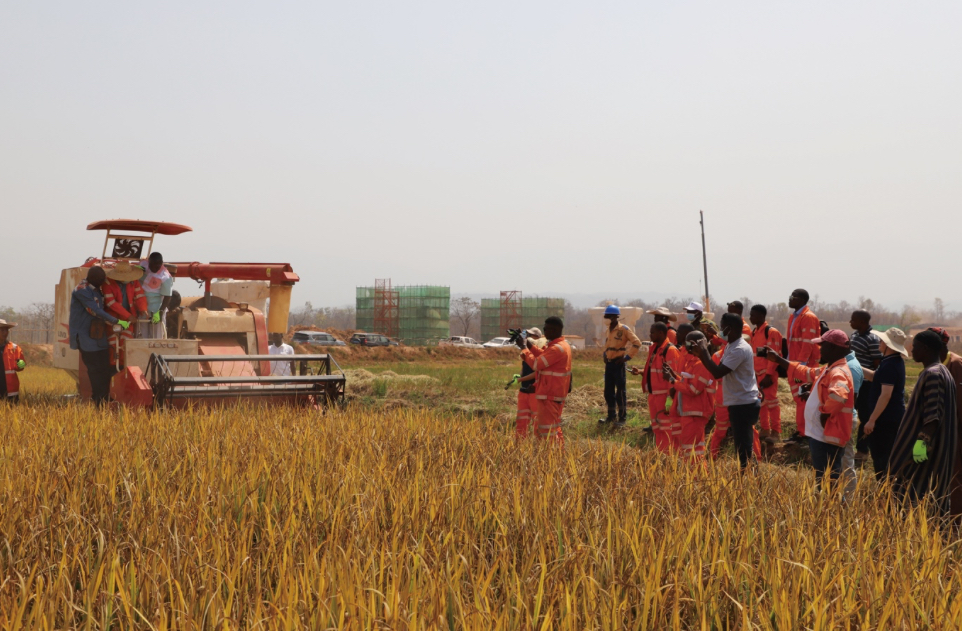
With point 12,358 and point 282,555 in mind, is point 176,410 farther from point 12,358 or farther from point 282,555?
point 282,555

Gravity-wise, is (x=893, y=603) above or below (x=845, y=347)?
below

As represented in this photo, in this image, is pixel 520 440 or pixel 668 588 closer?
pixel 668 588

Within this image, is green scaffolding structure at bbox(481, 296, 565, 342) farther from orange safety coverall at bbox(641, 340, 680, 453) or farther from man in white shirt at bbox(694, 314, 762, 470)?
man in white shirt at bbox(694, 314, 762, 470)

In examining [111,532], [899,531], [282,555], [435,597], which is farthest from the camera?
[899,531]

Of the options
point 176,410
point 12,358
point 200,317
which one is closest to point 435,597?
point 176,410

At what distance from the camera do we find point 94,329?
998 centimetres

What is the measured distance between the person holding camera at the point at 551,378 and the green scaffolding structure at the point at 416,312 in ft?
194

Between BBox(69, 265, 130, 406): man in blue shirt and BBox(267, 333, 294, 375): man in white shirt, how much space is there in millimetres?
2336

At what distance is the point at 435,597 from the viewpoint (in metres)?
2.88

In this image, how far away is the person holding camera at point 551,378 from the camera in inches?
340

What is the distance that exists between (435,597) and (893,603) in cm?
183

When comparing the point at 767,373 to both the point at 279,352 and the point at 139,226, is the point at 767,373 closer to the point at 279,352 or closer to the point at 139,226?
the point at 279,352

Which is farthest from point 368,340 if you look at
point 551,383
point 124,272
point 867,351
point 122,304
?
point 867,351

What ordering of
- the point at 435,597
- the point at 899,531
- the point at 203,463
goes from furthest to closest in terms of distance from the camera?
1. the point at 203,463
2. the point at 899,531
3. the point at 435,597
